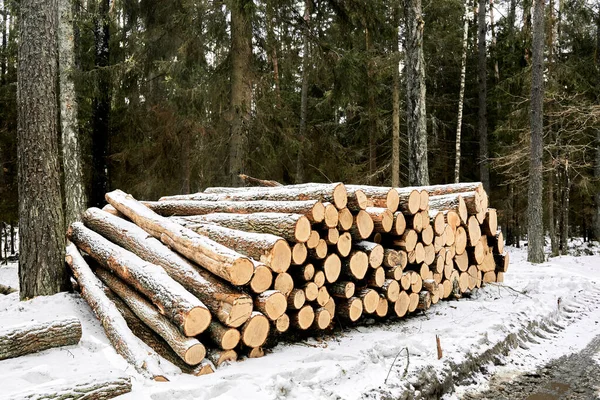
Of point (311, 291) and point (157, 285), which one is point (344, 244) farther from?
point (157, 285)

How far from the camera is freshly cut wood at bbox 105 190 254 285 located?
4336 millimetres

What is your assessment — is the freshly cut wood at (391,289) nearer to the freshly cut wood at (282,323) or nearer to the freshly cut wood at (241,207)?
the freshly cut wood at (241,207)

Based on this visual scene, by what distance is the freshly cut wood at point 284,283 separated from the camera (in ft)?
15.3

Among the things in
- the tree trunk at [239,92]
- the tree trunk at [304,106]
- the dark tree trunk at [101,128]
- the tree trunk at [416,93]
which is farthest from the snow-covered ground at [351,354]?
the tree trunk at [304,106]

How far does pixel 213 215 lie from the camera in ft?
19.6

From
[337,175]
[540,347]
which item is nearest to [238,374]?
[540,347]

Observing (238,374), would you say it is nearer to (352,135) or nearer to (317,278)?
(317,278)

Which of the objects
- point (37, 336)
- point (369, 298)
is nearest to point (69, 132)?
point (37, 336)

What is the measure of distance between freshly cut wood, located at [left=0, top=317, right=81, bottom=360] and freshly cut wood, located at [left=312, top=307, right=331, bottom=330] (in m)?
2.49

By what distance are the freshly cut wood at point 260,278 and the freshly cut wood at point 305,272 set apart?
517mm

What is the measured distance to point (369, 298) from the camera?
5.50m

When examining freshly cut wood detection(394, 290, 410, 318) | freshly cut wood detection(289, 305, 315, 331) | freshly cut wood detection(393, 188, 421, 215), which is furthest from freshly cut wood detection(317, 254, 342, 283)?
freshly cut wood detection(393, 188, 421, 215)

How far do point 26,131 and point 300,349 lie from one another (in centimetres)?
464

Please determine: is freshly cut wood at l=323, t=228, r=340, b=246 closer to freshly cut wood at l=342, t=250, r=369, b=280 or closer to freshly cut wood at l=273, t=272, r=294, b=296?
freshly cut wood at l=342, t=250, r=369, b=280
